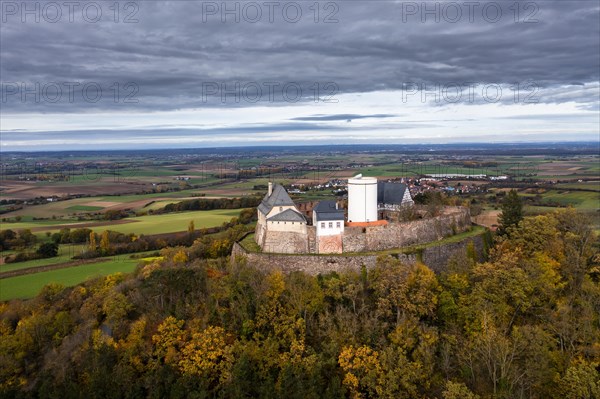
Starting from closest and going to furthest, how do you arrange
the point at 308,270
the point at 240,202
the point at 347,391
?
1. the point at 347,391
2. the point at 308,270
3. the point at 240,202

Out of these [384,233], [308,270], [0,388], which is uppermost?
[384,233]

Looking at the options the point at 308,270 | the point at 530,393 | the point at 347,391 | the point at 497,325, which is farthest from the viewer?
the point at 308,270

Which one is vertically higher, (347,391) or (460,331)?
(460,331)

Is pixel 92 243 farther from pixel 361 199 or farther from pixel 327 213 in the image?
pixel 361 199

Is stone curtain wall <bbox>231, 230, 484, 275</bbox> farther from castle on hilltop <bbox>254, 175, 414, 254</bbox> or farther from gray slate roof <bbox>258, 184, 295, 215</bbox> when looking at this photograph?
gray slate roof <bbox>258, 184, 295, 215</bbox>

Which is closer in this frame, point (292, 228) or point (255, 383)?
point (255, 383)

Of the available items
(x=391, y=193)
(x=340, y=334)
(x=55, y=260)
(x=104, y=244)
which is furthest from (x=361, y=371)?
(x=104, y=244)

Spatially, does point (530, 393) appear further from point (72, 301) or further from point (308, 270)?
point (72, 301)

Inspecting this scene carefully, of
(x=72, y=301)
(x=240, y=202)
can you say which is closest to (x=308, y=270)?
(x=72, y=301)
